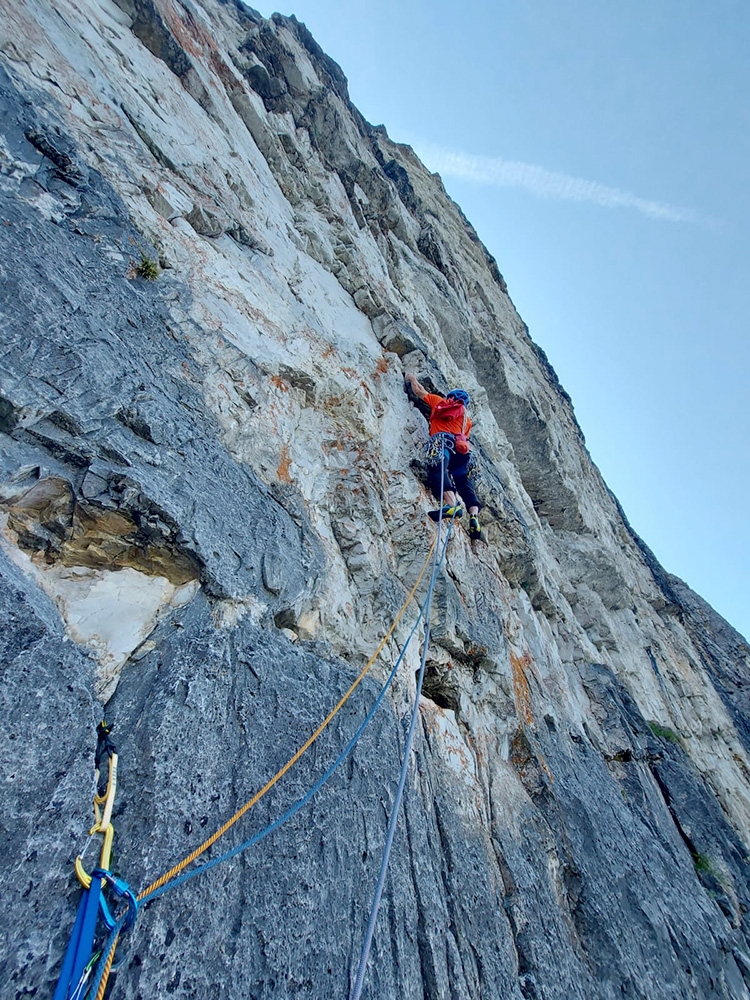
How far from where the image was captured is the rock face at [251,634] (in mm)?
2477

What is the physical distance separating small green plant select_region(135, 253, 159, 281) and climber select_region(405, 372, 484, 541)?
3.83m

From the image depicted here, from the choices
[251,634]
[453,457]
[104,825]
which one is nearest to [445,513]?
[453,457]

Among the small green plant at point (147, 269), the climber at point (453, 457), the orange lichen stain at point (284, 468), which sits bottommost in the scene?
the orange lichen stain at point (284, 468)

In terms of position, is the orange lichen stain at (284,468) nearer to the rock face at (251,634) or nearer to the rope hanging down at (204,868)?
the rock face at (251,634)

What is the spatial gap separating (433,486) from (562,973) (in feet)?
16.3

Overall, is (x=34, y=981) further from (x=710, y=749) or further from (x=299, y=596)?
(x=710, y=749)

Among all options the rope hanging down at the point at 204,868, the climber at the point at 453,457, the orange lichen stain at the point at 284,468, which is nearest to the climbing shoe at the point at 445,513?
the climber at the point at 453,457

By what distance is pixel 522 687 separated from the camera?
19.2 ft

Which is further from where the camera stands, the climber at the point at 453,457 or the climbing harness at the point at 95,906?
the climber at the point at 453,457

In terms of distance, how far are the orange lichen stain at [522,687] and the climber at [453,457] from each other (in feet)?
5.59

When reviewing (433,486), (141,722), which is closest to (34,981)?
(141,722)

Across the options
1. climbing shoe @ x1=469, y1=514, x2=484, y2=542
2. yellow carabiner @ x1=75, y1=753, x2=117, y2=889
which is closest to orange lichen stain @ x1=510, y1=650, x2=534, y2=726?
climbing shoe @ x1=469, y1=514, x2=484, y2=542

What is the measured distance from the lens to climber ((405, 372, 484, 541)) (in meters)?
7.06

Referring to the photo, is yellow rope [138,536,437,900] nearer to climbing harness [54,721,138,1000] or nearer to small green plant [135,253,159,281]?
climbing harness [54,721,138,1000]
